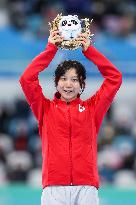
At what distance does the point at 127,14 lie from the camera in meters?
14.3

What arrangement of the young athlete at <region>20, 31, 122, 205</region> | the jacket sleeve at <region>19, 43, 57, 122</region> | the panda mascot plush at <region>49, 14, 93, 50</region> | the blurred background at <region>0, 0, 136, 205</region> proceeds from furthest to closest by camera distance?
the blurred background at <region>0, 0, 136, 205</region> → the panda mascot plush at <region>49, 14, 93, 50</region> → the jacket sleeve at <region>19, 43, 57, 122</region> → the young athlete at <region>20, 31, 122, 205</region>

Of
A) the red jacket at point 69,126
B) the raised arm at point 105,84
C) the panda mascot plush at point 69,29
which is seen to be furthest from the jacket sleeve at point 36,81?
the raised arm at point 105,84

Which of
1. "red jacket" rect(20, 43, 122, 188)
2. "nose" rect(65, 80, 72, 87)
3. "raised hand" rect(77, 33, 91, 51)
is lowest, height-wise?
"red jacket" rect(20, 43, 122, 188)

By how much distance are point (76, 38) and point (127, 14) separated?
28.7 feet

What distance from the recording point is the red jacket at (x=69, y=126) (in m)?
5.48

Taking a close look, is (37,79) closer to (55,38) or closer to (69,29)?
(55,38)

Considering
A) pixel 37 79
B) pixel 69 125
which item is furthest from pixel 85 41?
pixel 69 125

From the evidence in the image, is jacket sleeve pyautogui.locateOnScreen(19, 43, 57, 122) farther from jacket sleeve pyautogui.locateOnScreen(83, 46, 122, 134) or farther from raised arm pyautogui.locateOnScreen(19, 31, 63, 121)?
jacket sleeve pyautogui.locateOnScreen(83, 46, 122, 134)

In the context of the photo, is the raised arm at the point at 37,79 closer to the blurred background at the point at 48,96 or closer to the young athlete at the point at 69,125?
the young athlete at the point at 69,125

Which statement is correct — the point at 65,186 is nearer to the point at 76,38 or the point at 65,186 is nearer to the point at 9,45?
the point at 76,38

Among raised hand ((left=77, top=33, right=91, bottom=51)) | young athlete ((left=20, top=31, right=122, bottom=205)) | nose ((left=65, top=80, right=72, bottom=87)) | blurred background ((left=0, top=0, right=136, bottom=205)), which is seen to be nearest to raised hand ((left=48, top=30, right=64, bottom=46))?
young athlete ((left=20, top=31, right=122, bottom=205))

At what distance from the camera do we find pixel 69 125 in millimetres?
5520

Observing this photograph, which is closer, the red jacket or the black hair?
the red jacket

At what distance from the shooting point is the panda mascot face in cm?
570
